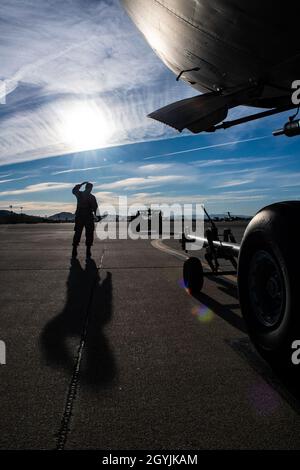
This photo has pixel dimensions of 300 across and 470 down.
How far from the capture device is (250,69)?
3.39 meters

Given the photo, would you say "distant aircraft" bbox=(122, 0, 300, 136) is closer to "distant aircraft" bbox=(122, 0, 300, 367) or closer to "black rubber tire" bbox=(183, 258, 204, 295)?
"distant aircraft" bbox=(122, 0, 300, 367)

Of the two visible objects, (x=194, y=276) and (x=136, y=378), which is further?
(x=194, y=276)

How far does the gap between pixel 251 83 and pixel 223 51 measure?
0.36 meters

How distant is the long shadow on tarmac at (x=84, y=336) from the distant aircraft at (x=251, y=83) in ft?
3.88

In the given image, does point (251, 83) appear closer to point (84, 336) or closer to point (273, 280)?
point (273, 280)

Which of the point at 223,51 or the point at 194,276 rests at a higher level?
the point at 223,51

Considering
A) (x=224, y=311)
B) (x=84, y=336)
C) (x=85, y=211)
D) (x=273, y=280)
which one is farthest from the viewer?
(x=85, y=211)

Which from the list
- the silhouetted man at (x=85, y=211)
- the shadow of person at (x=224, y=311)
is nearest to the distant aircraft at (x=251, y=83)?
the shadow of person at (x=224, y=311)

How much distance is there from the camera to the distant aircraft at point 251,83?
2.54m

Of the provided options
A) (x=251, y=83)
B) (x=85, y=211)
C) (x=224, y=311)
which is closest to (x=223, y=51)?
(x=251, y=83)

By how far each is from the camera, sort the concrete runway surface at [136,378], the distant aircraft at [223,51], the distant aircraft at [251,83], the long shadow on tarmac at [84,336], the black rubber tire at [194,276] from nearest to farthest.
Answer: the concrete runway surface at [136,378]
the distant aircraft at [251,83]
the distant aircraft at [223,51]
the long shadow on tarmac at [84,336]
the black rubber tire at [194,276]

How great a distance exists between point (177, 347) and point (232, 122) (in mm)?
2444

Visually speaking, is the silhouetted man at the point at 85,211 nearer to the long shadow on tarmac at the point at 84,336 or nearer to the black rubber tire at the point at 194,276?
the long shadow on tarmac at the point at 84,336

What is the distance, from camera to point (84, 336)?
391cm
